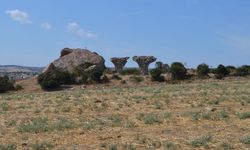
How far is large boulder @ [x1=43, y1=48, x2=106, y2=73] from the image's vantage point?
66438 millimetres

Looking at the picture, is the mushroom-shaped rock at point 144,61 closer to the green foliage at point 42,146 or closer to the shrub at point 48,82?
the shrub at point 48,82

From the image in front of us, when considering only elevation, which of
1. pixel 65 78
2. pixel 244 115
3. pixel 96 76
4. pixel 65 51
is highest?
pixel 65 51


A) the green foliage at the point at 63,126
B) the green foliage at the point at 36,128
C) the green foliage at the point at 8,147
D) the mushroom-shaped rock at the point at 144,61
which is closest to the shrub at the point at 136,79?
the mushroom-shaped rock at the point at 144,61

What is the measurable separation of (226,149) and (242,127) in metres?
4.29

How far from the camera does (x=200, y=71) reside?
61219 millimetres

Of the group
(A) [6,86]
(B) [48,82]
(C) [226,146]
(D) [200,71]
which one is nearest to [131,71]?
(D) [200,71]

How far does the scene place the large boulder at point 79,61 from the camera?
66.4 metres

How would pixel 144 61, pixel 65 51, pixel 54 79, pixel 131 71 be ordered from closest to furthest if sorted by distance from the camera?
pixel 54 79 → pixel 131 71 → pixel 144 61 → pixel 65 51

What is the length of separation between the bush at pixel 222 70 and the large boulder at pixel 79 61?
1424 cm

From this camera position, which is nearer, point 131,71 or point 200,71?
point 200,71

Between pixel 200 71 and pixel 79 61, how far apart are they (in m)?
16.6

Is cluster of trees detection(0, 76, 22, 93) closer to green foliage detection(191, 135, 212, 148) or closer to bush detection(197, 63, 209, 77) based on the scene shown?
bush detection(197, 63, 209, 77)

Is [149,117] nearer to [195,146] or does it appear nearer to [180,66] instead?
[195,146]

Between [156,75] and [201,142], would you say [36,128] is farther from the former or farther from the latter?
[156,75]
